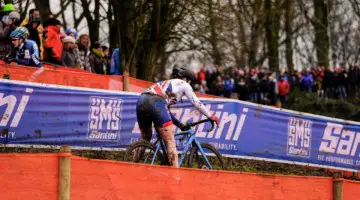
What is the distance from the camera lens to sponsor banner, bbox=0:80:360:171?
12.7 m

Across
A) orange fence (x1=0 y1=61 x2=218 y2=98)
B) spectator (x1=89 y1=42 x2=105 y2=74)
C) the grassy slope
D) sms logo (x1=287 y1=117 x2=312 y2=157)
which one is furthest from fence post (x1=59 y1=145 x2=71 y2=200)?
spectator (x1=89 y1=42 x2=105 y2=74)

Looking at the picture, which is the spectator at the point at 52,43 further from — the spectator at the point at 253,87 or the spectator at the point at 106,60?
the spectator at the point at 253,87

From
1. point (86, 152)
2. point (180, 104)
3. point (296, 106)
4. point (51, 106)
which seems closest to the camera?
point (51, 106)

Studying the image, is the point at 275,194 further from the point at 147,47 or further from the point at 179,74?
the point at 147,47

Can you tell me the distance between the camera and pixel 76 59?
1809 centimetres

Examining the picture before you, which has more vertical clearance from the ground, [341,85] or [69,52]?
[69,52]

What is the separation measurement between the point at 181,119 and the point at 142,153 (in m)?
3.93

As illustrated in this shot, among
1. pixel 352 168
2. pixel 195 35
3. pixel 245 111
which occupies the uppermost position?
pixel 195 35

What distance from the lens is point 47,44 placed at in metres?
17.4

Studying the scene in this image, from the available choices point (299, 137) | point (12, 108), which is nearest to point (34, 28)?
point (12, 108)

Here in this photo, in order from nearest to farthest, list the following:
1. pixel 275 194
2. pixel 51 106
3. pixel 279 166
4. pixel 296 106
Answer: pixel 275 194 < pixel 51 106 < pixel 279 166 < pixel 296 106

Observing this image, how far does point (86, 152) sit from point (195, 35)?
10778 millimetres

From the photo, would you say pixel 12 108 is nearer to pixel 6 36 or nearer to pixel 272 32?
pixel 6 36

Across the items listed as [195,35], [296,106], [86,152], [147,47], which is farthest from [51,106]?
[296,106]
